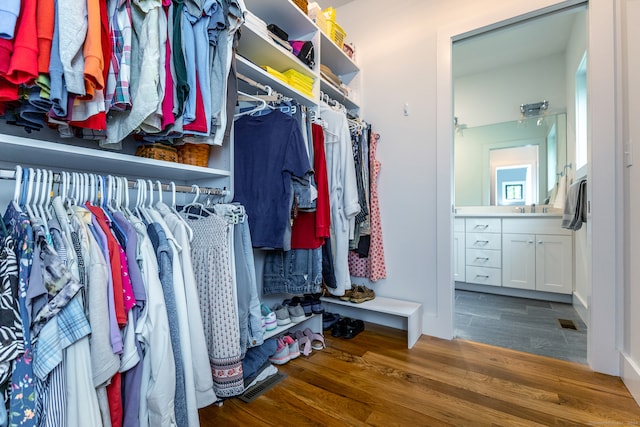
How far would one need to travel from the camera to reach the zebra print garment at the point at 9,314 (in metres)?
0.64

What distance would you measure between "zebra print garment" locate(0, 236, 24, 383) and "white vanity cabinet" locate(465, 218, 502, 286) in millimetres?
3621

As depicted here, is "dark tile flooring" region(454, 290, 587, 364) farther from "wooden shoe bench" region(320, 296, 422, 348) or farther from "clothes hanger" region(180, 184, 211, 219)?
"clothes hanger" region(180, 184, 211, 219)

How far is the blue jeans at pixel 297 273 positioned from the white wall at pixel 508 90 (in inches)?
130

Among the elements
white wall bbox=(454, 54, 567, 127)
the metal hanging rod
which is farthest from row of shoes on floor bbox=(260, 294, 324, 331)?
white wall bbox=(454, 54, 567, 127)

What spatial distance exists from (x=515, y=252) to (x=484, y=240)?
0.31m

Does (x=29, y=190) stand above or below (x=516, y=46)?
below

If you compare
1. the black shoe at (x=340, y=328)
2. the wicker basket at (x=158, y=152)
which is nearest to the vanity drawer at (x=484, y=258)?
the black shoe at (x=340, y=328)

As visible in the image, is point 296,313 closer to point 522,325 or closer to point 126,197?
point 126,197

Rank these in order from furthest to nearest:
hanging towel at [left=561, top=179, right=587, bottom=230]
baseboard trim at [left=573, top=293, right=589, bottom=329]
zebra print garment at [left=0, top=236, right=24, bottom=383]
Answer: baseboard trim at [left=573, top=293, right=589, bottom=329] < hanging towel at [left=561, top=179, right=587, bottom=230] < zebra print garment at [left=0, top=236, right=24, bottom=383]

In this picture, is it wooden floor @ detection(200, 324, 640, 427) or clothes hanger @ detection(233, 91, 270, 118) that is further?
clothes hanger @ detection(233, 91, 270, 118)

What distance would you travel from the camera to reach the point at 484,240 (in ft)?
10.9

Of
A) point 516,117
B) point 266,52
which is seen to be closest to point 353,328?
point 266,52

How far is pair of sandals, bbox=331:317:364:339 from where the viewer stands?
208cm

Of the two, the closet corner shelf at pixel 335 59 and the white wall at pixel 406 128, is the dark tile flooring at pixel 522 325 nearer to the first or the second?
the white wall at pixel 406 128
